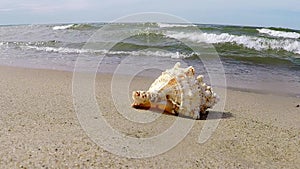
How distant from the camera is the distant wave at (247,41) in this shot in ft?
49.5

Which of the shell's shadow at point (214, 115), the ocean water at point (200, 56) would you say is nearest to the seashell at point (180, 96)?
the shell's shadow at point (214, 115)

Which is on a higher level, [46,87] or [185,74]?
[185,74]

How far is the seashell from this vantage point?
13.6ft

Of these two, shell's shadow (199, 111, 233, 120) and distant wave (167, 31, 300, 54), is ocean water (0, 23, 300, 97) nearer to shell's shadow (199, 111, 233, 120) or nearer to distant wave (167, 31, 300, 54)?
distant wave (167, 31, 300, 54)

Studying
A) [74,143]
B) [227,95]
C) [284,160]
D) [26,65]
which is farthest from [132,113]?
[26,65]

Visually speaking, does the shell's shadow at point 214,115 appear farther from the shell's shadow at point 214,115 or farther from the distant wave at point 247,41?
the distant wave at point 247,41

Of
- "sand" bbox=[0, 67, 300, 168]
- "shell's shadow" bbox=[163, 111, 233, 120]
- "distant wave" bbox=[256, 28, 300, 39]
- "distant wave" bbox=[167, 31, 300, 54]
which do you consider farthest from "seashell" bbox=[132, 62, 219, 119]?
"distant wave" bbox=[256, 28, 300, 39]

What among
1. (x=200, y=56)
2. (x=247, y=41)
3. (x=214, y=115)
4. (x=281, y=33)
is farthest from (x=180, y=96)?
(x=281, y=33)

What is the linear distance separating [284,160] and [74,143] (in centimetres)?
166

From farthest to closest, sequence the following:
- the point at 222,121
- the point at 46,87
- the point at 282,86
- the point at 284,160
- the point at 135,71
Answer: the point at 135,71 → the point at 282,86 → the point at 46,87 → the point at 222,121 → the point at 284,160

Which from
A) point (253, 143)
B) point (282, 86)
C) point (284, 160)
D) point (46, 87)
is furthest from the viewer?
point (282, 86)

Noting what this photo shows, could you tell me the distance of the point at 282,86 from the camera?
731cm

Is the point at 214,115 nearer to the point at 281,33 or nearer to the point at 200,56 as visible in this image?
the point at 200,56

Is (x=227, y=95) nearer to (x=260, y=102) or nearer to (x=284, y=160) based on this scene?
(x=260, y=102)
